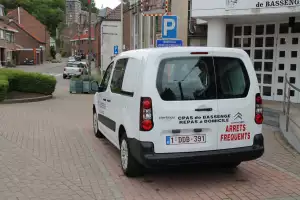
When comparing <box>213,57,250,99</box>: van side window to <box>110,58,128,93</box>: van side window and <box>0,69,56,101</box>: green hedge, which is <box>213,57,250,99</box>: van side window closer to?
<box>110,58,128,93</box>: van side window

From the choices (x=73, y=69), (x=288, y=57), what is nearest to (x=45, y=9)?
(x=73, y=69)

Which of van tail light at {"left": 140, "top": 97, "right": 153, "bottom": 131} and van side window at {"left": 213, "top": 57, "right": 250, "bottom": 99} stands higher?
van side window at {"left": 213, "top": 57, "right": 250, "bottom": 99}

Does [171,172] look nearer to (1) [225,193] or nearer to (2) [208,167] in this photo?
(2) [208,167]

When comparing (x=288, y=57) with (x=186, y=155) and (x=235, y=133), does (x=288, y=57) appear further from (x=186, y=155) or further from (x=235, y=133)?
(x=186, y=155)

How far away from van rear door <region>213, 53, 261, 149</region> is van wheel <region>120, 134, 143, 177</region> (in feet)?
4.16

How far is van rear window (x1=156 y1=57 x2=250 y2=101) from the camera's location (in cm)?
508

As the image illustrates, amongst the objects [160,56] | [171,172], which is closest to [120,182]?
[171,172]

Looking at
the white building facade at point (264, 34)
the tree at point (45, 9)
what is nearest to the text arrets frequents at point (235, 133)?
the white building facade at point (264, 34)

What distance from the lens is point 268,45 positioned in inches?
518

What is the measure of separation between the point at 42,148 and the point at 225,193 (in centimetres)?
394

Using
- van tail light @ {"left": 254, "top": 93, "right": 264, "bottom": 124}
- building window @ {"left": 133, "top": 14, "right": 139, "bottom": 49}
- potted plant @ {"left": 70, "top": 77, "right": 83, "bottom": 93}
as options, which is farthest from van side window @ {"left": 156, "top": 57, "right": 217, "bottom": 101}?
building window @ {"left": 133, "top": 14, "right": 139, "bottom": 49}

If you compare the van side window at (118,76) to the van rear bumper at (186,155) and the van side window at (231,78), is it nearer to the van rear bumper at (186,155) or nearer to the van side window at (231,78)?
the van rear bumper at (186,155)

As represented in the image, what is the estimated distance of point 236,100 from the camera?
17.4 ft

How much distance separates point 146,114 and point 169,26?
18.1 feet
